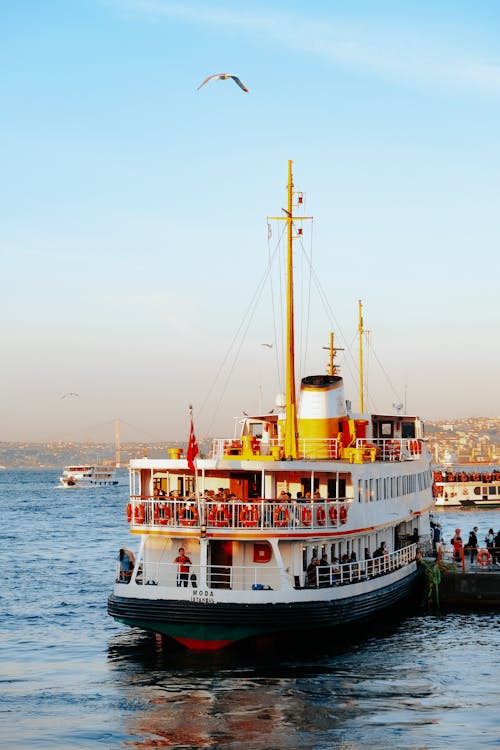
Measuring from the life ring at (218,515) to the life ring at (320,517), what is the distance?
9.27 feet

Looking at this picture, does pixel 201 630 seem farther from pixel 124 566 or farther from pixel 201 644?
pixel 124 566

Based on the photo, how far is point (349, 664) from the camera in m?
30.0

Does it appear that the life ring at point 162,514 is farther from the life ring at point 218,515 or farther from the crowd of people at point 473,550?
the crowd of people at point 473,550

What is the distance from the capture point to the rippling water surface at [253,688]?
78.3ft

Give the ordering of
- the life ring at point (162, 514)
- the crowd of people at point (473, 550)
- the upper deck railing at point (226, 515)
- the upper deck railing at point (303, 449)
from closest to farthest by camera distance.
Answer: the upper deck railing at point (226, 515) < the life ring at point (162, 514) < the upper deck railing at point (303, 449) < the crowd of people at point (473, 550)

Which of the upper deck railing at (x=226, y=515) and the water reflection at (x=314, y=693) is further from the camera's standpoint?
the upper deck railing at (x=226, y=515)

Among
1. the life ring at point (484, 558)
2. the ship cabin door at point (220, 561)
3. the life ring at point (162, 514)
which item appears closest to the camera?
the life ring at point (162, 514)

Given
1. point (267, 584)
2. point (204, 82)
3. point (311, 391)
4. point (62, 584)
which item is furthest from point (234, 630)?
point (62, 584)

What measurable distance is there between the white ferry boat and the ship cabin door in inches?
1.3

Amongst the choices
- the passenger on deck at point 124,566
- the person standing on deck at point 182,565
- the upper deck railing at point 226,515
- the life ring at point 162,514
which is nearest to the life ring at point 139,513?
the upper deck railing at point 226,515

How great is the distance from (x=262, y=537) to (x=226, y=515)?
115 cm

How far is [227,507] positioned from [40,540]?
5007 centimetres

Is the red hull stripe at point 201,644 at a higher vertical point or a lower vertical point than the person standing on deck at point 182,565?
lower

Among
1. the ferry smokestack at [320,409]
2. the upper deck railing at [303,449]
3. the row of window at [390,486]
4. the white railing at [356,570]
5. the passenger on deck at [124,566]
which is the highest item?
the ferry smokestack at [320,409]
